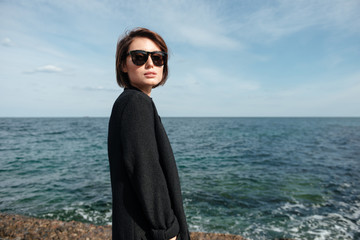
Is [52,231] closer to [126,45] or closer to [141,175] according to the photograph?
[141,175]

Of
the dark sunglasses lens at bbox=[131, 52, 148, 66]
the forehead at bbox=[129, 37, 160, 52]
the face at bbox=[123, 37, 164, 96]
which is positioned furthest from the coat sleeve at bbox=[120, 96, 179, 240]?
the forehead at bbox=[129, 37, 160, 52]

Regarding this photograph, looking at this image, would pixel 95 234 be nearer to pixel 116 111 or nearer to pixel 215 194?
pixel 116 111

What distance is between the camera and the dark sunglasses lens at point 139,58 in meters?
1.79

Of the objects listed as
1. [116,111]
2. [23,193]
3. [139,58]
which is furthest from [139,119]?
A: [23,193]

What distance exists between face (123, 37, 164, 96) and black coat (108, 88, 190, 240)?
0.26m

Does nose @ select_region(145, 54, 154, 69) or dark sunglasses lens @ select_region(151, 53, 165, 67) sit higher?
dark sunglasses lens @ select_region(151, 53, 165, 67)

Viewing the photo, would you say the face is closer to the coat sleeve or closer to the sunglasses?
the sunglasses

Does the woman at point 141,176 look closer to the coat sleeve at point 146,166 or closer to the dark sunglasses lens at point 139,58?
the coat sleeve at point 146,166

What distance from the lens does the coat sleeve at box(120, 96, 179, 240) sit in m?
1.43

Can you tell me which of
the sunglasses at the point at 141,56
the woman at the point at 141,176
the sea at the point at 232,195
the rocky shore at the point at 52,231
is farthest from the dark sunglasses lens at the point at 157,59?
the sea at the point at 232,195

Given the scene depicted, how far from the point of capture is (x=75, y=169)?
→ 13.8m

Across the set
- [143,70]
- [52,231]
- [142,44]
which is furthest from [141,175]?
[52,231]

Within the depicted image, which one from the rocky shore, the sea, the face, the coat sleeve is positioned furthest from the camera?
the sea

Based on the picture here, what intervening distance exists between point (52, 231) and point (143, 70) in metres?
4.87
